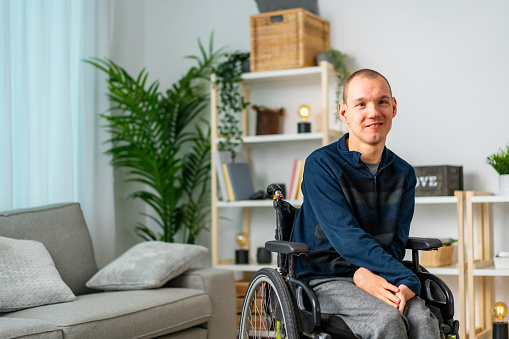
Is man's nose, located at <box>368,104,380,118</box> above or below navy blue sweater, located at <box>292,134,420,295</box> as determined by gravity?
above

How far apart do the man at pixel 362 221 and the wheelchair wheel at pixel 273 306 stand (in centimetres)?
11

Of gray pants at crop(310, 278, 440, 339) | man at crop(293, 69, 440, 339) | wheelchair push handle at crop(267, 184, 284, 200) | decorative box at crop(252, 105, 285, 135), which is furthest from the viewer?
decorative box at crop(252, 105, 285, 135)

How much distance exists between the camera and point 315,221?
2021 millimetres

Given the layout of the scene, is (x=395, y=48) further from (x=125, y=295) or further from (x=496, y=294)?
(x=125, y=295)

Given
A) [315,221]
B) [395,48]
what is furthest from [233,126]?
[315,221]

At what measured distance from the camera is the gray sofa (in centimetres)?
230

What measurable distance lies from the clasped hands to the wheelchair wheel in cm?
21

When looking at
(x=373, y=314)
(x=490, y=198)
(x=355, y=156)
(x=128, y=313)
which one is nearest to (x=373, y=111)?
(x=355, y=156)

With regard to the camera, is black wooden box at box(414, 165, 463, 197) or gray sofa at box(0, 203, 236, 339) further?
black wooden box at box(414, 165, 463, 197)

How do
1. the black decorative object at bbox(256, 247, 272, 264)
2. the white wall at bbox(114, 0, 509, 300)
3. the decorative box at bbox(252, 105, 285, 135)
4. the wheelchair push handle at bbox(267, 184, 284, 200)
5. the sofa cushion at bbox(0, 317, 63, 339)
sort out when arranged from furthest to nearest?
the decorative box at bbox(252, 105, 285, 135) < the black decorative object at bbox(256, 247, 272, 264) < the white wall at bbox(114, 0, 509, 300) < the wheelchair push handle at bbox(267, 184, 284, 200) < the sofa cushion at bbox(0, 317, 63, 339)

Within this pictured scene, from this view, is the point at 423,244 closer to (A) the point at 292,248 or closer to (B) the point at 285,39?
(A) the point at 292,248

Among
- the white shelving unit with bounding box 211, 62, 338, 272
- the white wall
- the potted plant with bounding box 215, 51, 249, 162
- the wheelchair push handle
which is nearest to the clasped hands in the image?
the wheelchair push handle

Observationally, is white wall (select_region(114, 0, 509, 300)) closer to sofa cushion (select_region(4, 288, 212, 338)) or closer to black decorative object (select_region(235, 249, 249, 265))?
black decorative object (select_region(235, 249, 249, 265))

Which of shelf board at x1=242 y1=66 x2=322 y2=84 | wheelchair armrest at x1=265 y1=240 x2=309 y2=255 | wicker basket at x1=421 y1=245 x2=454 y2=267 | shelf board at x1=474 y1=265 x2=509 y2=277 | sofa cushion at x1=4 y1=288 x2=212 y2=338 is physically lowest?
sofa cushion at x1=4 y1=288 x2=212 y2=338
